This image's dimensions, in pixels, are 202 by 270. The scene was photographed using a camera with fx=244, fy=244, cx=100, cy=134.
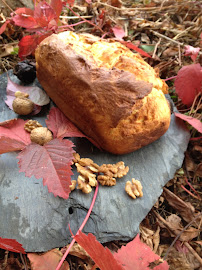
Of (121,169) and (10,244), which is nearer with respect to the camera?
(10,244)

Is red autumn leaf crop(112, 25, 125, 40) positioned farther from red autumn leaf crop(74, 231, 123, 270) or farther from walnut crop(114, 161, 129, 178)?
red autumn leaf crop(74, 231, 123, 270)

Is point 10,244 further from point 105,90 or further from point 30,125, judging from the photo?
point 105,90

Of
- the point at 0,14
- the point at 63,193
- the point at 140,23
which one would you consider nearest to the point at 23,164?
the point at 63,193

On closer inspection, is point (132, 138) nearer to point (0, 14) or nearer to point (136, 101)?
point (136, 101)

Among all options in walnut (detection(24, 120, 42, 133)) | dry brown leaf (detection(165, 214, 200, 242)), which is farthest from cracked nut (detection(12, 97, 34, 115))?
dry brown leaf (detection(165, 214, 200, 242))

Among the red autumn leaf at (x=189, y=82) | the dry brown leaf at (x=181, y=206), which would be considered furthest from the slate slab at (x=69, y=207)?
the red autumn leaf at (x=189, y=82)

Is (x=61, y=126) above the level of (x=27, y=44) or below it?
below

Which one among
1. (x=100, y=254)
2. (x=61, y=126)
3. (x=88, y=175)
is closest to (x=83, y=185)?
(x=88, y=175)
